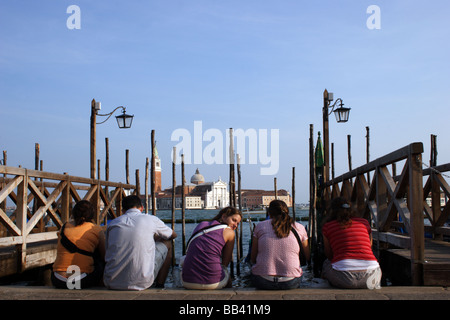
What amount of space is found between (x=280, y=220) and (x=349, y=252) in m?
0.66

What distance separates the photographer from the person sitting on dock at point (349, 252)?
13.9 feet

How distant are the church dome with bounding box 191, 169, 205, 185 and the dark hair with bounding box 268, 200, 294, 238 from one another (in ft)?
499

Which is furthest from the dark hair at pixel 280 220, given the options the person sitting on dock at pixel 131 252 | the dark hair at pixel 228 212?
the person sitting on dock at pixel 131 252

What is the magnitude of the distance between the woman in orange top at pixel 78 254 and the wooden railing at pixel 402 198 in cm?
292

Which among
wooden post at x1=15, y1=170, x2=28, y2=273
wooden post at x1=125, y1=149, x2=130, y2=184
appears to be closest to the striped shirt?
wooden post at x1=15, y1=170, x2=28, y2=273

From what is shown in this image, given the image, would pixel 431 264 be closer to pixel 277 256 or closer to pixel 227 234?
pixel 277 256

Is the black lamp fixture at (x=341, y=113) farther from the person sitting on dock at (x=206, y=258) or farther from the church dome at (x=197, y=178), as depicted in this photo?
the church dome at (x=197, y=178)

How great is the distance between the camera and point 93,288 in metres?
4.50

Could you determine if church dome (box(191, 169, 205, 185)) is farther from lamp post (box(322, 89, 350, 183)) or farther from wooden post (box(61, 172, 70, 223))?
wooden post (box(61, 172, 70, 223))

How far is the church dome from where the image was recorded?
15662 centimetres

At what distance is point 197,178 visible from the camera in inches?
6186
